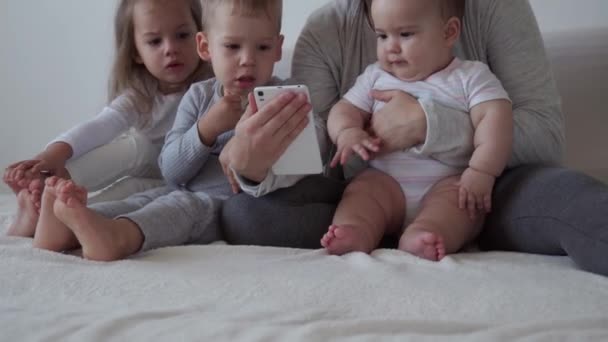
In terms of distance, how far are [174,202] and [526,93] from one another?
65 cm

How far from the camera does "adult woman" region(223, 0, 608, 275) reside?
0.97m

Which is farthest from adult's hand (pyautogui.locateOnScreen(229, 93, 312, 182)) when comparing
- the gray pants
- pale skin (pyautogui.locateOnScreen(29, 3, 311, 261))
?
the gray pants

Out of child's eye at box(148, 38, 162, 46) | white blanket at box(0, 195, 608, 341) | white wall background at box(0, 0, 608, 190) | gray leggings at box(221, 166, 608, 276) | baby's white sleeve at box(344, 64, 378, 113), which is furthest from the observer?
white wall background at box(0, 0, 608, 190)

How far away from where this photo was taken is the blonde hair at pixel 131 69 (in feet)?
4.86

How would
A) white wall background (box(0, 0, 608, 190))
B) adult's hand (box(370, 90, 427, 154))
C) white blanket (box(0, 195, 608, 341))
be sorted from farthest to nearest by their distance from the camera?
white wall background (box(0, 0, 608, 190))
adult's hand (box(370, 90, 427, 154))
white blanket (box(0, 195, 608, 341))

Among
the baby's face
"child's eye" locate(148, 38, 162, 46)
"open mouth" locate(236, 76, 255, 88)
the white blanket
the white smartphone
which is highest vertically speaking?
the baby's face

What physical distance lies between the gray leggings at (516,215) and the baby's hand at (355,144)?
0.10 meters

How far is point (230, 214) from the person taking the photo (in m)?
1.14

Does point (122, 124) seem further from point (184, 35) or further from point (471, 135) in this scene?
point (471, 135)

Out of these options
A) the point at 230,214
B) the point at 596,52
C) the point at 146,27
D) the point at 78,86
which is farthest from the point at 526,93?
the point at 78,86

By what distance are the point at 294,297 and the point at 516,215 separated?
0.43m

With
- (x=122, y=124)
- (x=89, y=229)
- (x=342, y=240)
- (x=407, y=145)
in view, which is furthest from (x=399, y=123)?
(x=122, y=124)

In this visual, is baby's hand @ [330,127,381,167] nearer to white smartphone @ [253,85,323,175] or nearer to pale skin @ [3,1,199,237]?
white smartphone @ [253,85,323,175]

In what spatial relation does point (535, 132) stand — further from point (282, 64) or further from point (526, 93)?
point (282, 64)
